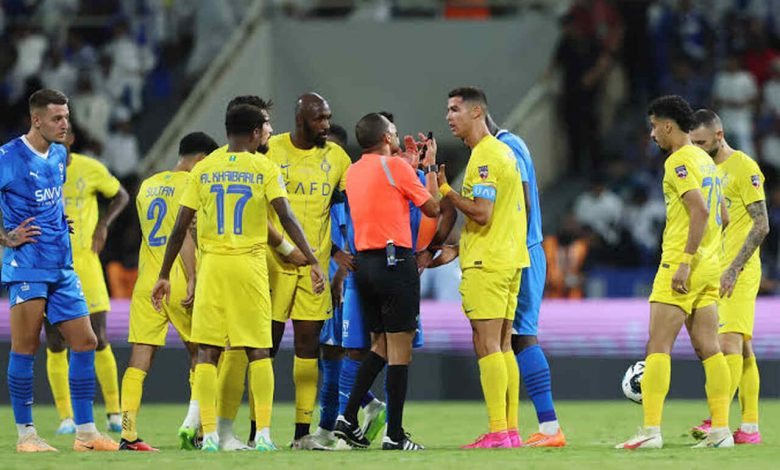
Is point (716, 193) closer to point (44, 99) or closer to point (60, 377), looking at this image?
point (44, 99)

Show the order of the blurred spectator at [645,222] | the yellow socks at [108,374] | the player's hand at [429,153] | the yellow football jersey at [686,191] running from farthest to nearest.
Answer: the blurred spectator at [645,222], the yellow socks at [108,374], the player's hand at [429,153], the yellow football jersey at [686,191]

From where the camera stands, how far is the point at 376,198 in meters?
11.7

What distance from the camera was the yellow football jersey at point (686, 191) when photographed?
1143 cm

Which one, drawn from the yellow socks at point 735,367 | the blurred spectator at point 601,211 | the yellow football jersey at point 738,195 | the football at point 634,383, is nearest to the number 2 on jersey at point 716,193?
the yellow football jersey at point 738,195

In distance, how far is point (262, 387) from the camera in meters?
11.5

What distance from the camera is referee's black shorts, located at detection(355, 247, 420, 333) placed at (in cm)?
1159

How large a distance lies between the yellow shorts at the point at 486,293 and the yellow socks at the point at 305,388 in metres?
1.19

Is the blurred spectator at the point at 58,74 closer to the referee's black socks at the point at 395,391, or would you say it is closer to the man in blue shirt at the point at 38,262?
the man in blue shirt at the point at 38,262

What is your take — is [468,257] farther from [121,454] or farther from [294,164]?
[121,454]

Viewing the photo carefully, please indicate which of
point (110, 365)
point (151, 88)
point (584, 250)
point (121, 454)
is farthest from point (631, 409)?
point (151, 88)

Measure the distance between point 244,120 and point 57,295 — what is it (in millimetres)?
1795

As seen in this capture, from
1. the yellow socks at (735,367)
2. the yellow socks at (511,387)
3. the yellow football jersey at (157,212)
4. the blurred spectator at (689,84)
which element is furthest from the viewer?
the blurred spectator at (689,84)

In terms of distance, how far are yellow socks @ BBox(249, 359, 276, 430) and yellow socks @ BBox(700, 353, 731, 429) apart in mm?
2888

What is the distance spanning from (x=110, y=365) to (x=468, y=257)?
13.3 ft
